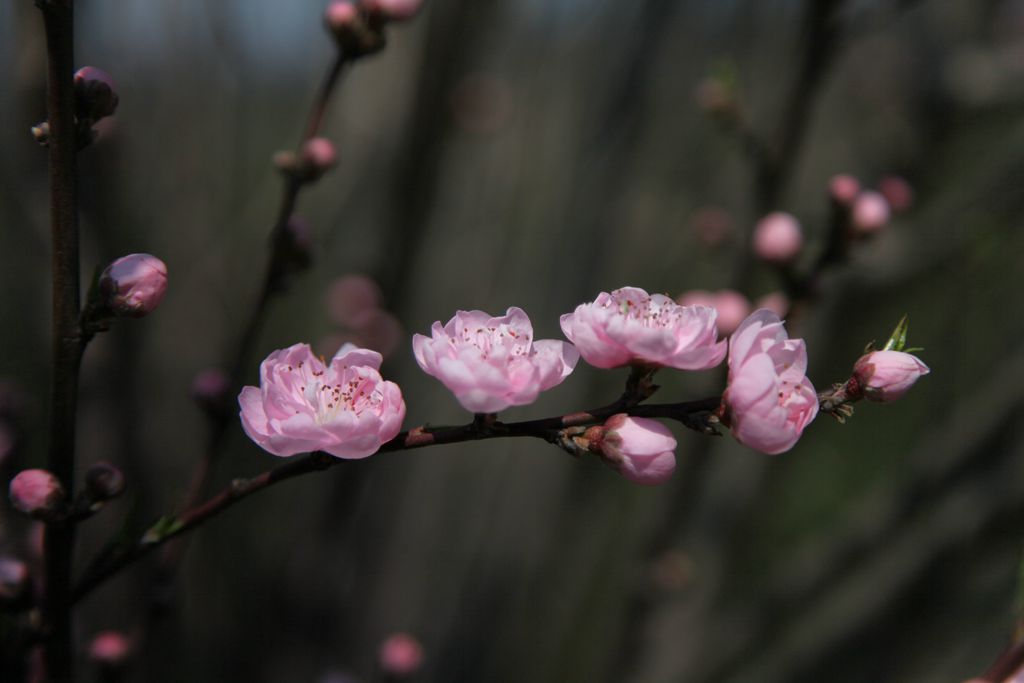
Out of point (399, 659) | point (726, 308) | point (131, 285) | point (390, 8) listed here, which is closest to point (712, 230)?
point (726, 308)

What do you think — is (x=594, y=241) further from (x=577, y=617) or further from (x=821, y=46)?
(x=577, y=617)

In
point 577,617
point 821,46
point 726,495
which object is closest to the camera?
point 821,46

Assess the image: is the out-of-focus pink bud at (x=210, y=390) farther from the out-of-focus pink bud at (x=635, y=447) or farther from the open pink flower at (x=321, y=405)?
the out-of-focus pink bud at (x=635, y=447)

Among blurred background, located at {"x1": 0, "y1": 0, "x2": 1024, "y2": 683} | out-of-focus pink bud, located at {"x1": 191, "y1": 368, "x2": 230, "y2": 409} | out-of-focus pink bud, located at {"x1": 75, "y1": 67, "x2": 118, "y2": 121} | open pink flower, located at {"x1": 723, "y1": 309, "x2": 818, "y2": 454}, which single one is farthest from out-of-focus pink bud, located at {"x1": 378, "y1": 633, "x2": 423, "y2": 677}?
out-of-focus pink bud, located at {"x1": 75, "y1": 67, "x2": 118, "y2": 121}

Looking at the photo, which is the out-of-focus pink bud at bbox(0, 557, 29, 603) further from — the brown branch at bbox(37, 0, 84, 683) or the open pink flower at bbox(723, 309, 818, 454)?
the open pink flower at bbox(723, 309, 818, 454)

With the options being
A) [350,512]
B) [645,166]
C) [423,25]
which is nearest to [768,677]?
[350,512]

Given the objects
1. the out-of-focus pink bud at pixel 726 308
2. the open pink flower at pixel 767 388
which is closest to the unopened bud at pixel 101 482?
the open pink flower at pixel 767 388
